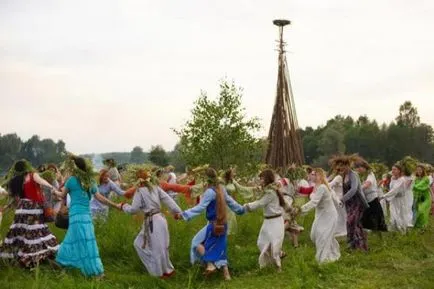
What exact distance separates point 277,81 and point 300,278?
1749cm

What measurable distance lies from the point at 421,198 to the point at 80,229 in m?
9.44

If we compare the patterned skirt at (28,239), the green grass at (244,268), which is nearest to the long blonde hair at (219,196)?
the green grass at (244,268)

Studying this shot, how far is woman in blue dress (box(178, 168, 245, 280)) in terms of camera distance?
8492 mm

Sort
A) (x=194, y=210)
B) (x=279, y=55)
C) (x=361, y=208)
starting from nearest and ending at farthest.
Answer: (x=194, y=210), (x=361, y=208), (x=279, y=55)

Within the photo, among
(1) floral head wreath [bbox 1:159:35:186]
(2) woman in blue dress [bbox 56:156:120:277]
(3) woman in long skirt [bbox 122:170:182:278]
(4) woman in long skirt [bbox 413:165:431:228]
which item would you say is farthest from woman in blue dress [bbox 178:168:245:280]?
(4) woman in long skirt [bbox 413:165:431:228]

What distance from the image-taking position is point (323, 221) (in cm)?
978

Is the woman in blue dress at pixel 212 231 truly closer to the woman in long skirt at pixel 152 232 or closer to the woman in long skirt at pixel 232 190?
the woman in long skirt at pixel 152 232

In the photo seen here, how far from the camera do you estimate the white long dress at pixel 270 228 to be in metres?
8.92

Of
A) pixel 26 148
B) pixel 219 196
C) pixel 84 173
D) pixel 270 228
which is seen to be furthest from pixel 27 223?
pixel 26 148

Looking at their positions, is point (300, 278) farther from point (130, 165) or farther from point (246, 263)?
point (130, 165)

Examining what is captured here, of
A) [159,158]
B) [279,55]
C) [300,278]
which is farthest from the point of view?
[159,158]

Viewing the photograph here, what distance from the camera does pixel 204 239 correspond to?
860cm

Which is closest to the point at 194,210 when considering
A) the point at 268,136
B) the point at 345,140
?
the point at 268,136

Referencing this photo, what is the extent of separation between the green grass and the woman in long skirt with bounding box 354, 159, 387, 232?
41 centimetres
